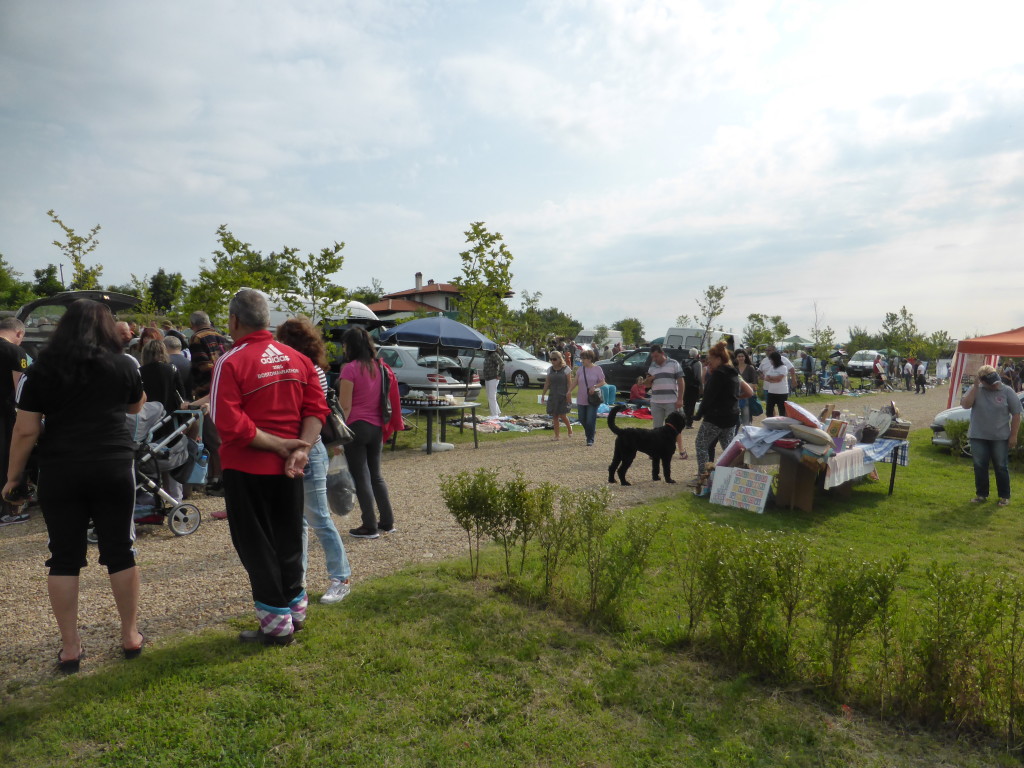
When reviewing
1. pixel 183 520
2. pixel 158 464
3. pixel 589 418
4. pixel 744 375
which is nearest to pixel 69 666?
pixel 183 520

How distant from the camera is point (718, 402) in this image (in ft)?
25.2

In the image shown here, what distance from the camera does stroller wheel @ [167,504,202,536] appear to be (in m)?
5.78

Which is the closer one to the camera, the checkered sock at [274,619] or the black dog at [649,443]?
the checkered sock at [274,619]

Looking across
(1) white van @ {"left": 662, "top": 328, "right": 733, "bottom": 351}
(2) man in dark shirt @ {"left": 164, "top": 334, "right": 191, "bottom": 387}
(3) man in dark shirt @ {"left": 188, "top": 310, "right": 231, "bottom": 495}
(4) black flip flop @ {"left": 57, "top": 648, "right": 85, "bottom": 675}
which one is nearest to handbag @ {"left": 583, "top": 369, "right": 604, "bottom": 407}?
(3) man in dark shirt @ {"left": 188, "top": 310, "right": 231, "bottom": 495}

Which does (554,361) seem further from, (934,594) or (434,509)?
(934,594)

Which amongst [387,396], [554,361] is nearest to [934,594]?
[387,396]

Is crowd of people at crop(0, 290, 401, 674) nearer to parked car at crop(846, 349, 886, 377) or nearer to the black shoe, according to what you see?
the black shoe

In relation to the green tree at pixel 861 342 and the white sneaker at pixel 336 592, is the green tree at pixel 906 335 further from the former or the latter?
the white sneaker at pixel 336 592

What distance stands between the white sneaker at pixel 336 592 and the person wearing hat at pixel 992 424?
7.21 m

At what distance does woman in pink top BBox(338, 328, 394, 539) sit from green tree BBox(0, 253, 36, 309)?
34754 millimetres

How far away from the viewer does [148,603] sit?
4.22 metres

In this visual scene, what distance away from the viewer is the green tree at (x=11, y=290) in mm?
32844

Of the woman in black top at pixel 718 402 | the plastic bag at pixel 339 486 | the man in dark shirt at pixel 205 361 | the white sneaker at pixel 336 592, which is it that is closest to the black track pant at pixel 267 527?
the white sneaker at pixel 336 592

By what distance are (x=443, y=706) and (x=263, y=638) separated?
1178 millimetres
